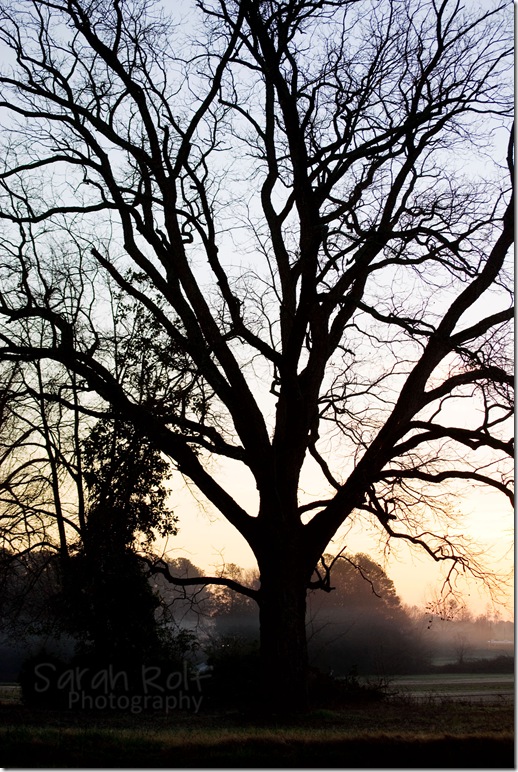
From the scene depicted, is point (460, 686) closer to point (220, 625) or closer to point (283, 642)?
point (220, 625)

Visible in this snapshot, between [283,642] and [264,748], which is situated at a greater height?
[283,642]

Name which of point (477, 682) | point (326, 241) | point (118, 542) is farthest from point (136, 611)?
point (477, 682)

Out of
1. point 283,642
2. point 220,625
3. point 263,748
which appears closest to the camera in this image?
point 263,748

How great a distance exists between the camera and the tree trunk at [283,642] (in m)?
13.6

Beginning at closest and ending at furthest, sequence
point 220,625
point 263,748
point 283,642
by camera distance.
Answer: point 263,748 → point 283,642 → point 220,625

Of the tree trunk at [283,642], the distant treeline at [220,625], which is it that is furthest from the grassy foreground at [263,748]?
the distant treeline at [220,625]

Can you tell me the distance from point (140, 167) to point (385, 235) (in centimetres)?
508

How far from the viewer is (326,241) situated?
14.2 metres

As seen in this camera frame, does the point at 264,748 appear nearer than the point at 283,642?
Yes

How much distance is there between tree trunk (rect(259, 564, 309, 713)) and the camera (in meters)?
13.6

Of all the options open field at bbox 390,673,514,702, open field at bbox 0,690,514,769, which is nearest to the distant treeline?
open field at bbox 390,673,514,702

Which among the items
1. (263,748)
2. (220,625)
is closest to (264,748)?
(263,748)

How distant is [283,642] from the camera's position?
13781 mm

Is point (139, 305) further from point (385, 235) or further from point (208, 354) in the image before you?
point (385, 235)
